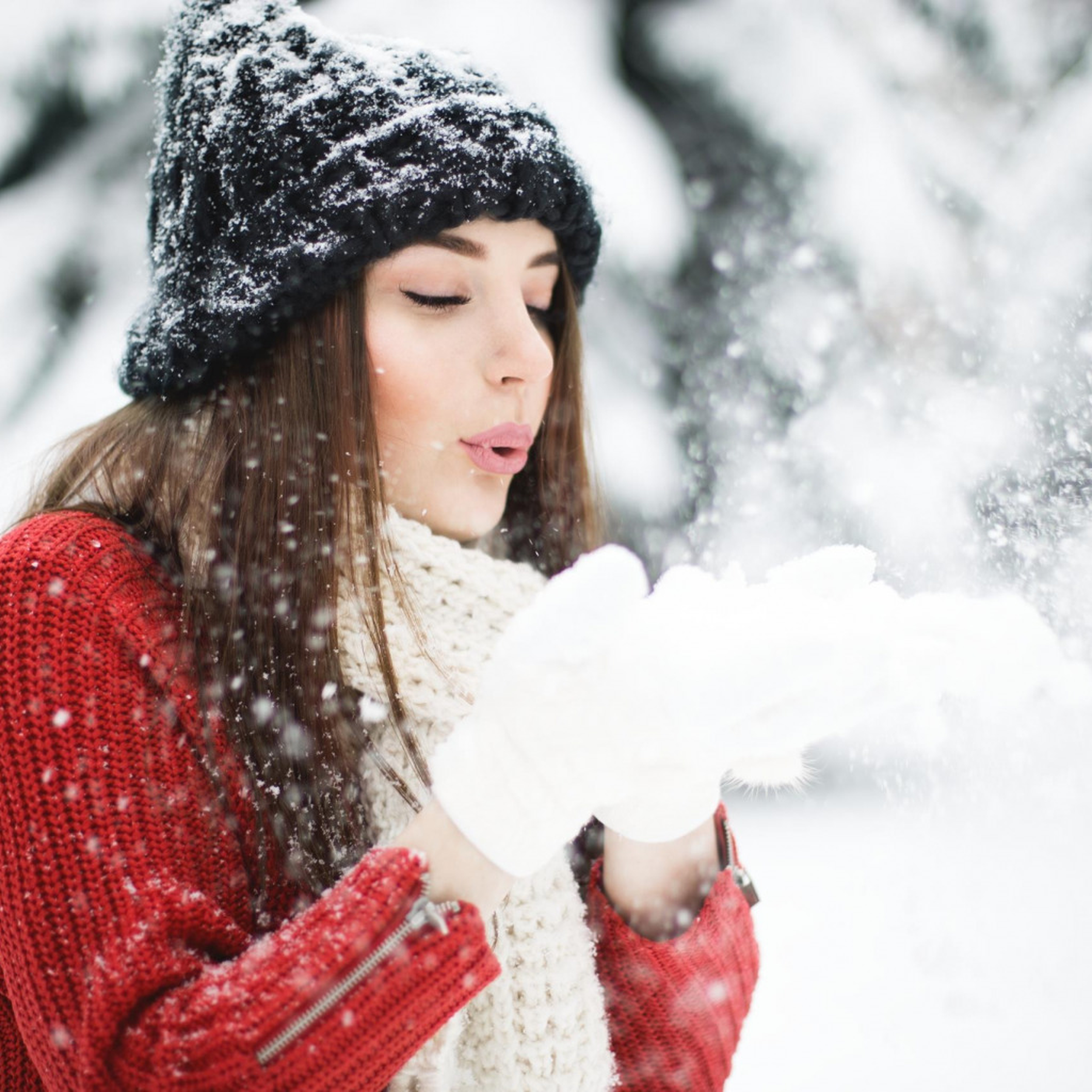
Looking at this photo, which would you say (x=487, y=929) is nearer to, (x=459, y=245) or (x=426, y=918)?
(x=426, y=918)

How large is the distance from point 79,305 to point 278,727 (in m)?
2.17

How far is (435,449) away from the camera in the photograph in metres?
1.25

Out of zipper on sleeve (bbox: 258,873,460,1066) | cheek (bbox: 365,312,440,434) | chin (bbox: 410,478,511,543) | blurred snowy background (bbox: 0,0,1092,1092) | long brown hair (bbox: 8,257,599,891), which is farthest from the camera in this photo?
blurred snowy background (bbox: 0,0,1092,1092)

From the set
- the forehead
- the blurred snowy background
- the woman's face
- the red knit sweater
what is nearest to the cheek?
the woman's face

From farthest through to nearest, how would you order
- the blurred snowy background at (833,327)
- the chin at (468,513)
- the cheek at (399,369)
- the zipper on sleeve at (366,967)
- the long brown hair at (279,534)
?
1. the blurred snowy background at (833,327)
2. the chin at (468,513)
3. the cheek at (399,369)
4. the long brown hair at (279,534)
5. the zipper on sleeve at (366,967)

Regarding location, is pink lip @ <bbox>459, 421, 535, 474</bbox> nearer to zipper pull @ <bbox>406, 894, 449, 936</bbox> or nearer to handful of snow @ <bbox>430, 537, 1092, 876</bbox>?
handful of snow @ <bbox>430, 537, 1092, 876</bbox>

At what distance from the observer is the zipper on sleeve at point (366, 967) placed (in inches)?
29.7

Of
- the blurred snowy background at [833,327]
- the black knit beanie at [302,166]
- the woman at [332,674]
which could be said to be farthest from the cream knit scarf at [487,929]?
the blurred snowy background at [833,327]

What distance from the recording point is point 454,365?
122cm

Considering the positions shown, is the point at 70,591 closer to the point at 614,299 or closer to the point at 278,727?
the point at 278,727

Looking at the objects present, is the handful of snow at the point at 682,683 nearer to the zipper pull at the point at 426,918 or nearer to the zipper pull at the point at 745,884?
the zipper pull at the point at 426,918

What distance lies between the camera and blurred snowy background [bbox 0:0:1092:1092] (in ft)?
7.10

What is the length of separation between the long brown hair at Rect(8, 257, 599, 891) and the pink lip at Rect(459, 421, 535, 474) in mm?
155

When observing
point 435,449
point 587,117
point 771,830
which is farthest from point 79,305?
point 771,830
